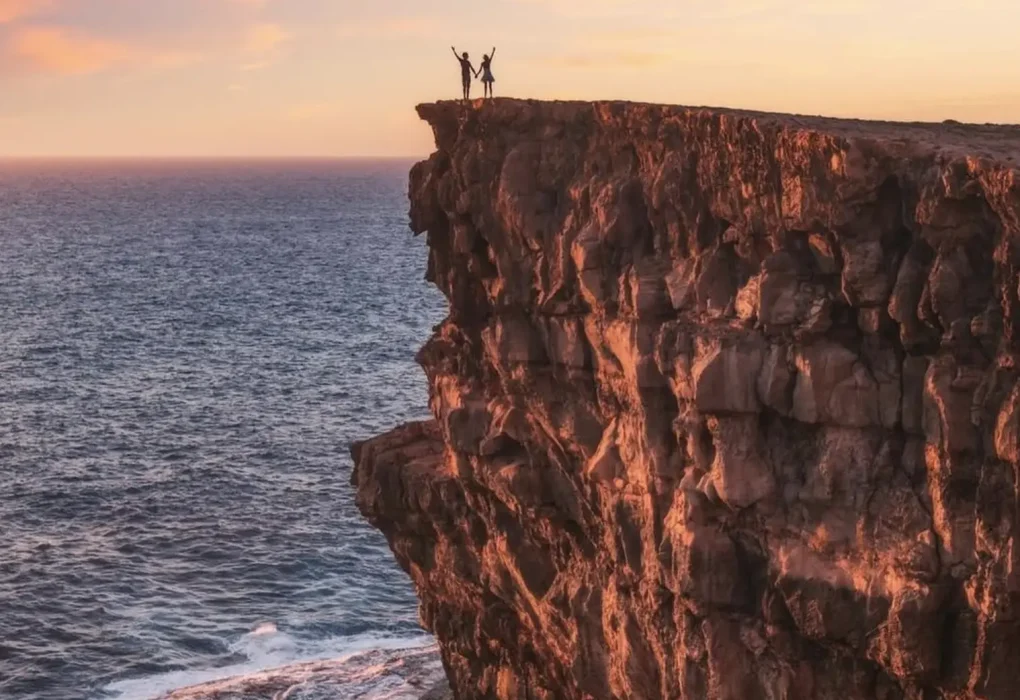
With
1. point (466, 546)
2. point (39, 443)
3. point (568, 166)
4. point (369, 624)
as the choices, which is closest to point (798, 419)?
point (568, 166)

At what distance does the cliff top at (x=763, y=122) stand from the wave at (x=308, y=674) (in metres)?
22.9

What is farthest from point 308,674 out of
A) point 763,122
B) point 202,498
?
point 763,122

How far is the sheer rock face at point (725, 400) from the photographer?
27.8 meters

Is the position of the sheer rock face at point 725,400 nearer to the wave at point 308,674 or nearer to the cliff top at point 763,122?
the cliff top at point 763,122

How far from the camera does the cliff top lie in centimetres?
3062

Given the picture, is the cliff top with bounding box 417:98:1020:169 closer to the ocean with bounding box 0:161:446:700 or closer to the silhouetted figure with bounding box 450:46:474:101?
the silhouetted figure with bounding box 450:46:474:101

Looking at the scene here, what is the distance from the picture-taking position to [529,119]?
4003 cm

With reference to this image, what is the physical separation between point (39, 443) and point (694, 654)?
200 ft

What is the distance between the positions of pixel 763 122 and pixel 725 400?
6594 mm

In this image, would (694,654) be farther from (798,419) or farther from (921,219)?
(921,219)

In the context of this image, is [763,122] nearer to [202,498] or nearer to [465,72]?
[465,72]

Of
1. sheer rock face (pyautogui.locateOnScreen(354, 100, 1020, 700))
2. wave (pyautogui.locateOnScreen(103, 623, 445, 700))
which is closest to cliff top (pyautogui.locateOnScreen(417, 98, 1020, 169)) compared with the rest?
sheer rock face (pyautogui.locateOnScreen(354, 100, 1020, 700))

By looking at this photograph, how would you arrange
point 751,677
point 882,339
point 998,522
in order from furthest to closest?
point 751,677 < point 882,339 < point 998,522

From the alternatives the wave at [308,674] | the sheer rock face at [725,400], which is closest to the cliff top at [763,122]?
the sheer rock face at [725,400]
